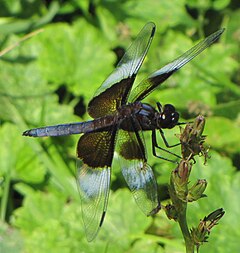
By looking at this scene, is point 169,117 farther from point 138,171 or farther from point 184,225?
point 184,225

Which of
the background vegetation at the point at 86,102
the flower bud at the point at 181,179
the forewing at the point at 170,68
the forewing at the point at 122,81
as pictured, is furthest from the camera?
the background vegetation at the point at 86,102

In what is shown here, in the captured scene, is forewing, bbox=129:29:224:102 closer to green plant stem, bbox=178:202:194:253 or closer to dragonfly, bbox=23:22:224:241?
dragonfly, bbox=23:22:224:241

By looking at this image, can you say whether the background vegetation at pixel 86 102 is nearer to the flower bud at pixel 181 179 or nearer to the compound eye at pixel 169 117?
the compound eye at pixel 169 117

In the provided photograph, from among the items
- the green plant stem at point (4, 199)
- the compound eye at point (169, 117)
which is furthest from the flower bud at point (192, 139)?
the green plant stem at point (4, 199)

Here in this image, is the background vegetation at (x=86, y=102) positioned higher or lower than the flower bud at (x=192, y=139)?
higher

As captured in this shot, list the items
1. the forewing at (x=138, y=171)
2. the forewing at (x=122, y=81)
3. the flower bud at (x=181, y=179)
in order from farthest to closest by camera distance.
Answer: the forewing at (x=122, y=81), the forewing at (x=138, y=171), the flower bud at (x=181, y=179)

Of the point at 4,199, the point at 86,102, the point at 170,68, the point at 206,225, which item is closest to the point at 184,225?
→ the point at 206,225

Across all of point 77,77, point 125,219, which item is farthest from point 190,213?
point 77,77
